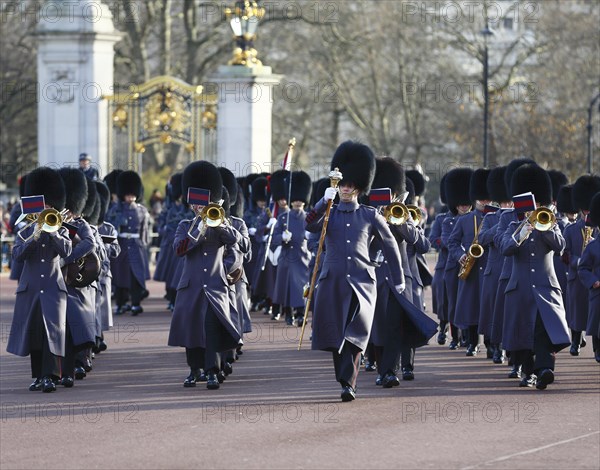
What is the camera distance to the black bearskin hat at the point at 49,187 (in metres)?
11.9

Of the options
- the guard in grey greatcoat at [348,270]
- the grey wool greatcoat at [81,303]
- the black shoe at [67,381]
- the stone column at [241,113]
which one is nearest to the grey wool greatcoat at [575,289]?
the guard in grey greatcoat at [348,270]

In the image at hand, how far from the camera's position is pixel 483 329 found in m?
13.2

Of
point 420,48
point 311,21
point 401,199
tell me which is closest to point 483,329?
point 401,199

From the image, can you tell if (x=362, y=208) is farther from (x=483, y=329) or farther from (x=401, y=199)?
(x=483, y=329)

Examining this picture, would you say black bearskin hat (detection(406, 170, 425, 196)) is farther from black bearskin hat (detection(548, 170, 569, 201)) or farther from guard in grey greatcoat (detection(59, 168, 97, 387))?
guard in grey greatcoat (detection(59, 168, 97, 387))

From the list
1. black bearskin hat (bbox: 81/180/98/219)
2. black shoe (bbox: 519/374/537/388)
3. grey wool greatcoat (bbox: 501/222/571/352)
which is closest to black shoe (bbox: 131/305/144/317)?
black bearskin hat (bbox: 81/180/98/219)

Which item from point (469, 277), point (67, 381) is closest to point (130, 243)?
point (469, 277)

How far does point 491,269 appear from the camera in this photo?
13.3 metres

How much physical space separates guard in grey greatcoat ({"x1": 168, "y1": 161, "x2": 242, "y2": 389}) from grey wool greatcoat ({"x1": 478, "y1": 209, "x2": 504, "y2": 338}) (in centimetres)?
238

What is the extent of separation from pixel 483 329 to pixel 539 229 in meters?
1.87

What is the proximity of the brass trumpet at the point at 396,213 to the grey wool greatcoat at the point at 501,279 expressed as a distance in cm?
78

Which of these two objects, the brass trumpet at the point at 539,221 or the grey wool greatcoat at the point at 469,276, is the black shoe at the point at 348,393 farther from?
the grey wool greatcoat at the point at 469,276

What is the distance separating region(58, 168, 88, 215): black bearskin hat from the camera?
488 inches

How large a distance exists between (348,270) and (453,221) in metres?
3.76
